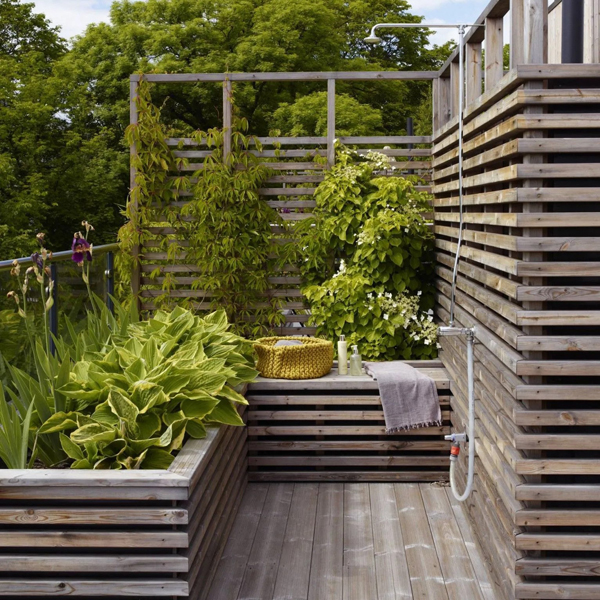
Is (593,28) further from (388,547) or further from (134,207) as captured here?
(134,207)

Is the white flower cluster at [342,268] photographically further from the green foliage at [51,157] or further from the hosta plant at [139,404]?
the green foliage at [51,157]

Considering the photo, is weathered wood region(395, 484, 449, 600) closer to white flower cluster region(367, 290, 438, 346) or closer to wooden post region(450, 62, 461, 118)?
white flower cluster region(367, 290, 438, 346)

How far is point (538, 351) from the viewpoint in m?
2.83

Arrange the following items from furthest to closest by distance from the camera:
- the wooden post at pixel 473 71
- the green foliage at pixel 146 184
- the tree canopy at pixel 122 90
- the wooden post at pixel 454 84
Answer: the tree canopy at pixel 122 90
the green foliage at pixel 146 184
the wooden post at pixel 454 84
the wooden post at pixel 473 71

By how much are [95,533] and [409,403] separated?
221 cm

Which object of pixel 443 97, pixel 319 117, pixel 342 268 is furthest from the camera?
pixel 319 117

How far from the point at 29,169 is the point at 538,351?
1821cm

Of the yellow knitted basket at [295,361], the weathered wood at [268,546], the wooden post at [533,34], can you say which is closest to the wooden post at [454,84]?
the yellow knitted basket at [295,361]

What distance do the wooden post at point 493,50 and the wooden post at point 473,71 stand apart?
700 mm

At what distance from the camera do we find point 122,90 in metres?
20.9

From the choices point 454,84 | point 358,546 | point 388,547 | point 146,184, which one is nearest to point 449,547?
point 388,547

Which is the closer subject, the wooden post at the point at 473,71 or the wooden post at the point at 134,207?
the wooden post at the point at 473,71

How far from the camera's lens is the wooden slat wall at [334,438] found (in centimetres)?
466

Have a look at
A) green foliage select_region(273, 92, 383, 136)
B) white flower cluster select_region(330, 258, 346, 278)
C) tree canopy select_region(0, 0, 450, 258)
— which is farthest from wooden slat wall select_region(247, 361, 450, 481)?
tree canopy select_region(0, 0, 450, 258)
